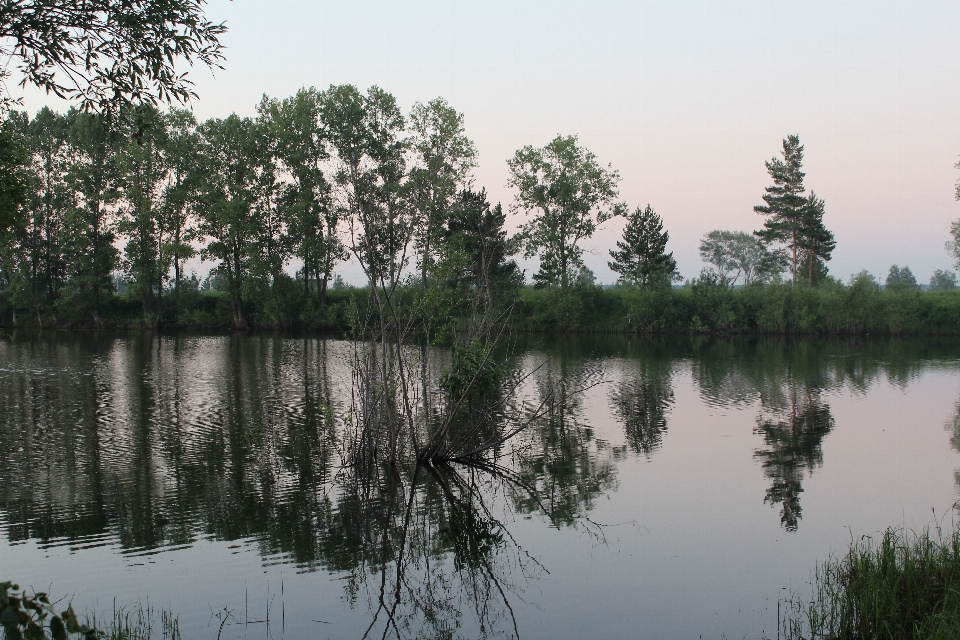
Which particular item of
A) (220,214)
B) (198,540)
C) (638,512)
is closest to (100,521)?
(198,540)

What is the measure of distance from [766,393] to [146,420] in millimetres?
19772

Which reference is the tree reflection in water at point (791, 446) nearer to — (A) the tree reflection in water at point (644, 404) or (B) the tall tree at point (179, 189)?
(A) the tree reflection in water at point (644, 404)

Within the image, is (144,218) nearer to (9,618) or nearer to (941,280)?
(9,618)

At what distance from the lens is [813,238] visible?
6519 centimetres

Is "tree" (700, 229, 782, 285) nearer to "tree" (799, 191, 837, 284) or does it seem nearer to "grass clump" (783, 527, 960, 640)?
"tree" (799, 191, 837, 284)

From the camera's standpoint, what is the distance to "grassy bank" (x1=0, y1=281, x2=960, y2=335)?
57.2 meters

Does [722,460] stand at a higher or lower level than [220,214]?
lower

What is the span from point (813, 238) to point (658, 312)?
17.0 m

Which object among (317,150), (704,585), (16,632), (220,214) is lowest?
(704,585)

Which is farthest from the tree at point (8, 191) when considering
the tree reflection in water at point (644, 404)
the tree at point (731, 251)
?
the tree at point (731, 251)

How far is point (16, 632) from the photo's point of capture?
8.69ft

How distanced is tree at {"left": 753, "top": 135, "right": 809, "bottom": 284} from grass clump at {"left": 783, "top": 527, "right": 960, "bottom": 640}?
60575 millimetres

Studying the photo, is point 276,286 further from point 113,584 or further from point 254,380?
point 113,584

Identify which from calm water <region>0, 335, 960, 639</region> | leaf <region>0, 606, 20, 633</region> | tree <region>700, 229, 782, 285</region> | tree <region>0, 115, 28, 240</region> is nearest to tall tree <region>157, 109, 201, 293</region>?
calm water <region>0, 335, 960, 639</region>
